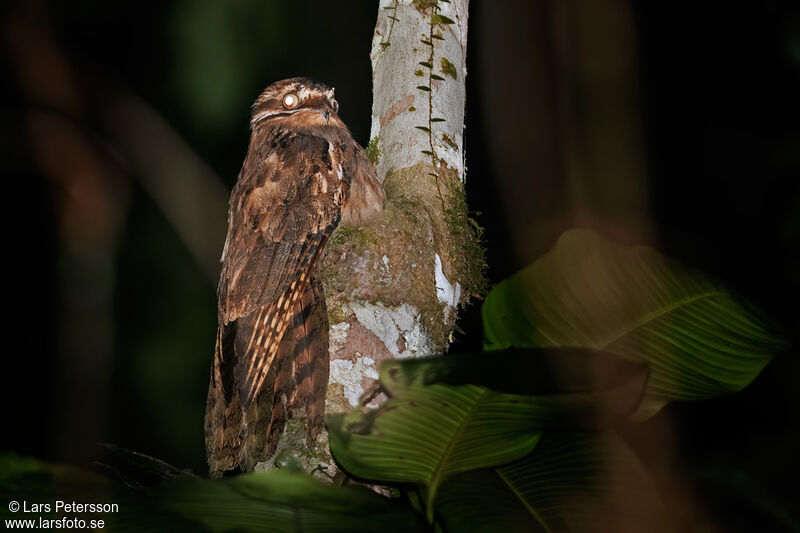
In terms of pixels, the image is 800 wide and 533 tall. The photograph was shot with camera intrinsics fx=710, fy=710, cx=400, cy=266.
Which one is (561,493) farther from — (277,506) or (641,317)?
(277,506)

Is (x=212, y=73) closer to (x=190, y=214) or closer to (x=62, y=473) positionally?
(x=190, y=214)

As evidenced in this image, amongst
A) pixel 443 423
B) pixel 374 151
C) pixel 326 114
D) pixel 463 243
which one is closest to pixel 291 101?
pixel 326 114

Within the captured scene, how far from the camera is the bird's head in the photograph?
314 centimetres

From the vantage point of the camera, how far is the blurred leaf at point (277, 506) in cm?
91

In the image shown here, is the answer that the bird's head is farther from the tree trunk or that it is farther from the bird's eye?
the tree trunk

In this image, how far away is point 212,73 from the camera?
389 centimetres

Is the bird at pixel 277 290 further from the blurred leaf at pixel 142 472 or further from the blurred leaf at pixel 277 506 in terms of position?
the blurred leaf at pixel 277 506

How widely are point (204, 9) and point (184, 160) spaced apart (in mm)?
876

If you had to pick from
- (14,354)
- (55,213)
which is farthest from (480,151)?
(14,354)

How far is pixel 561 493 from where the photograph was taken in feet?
3.58

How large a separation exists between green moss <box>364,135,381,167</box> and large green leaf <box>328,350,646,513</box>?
1.65 metres

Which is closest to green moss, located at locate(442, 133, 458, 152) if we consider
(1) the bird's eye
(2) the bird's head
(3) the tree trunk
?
(3) the tree trunk

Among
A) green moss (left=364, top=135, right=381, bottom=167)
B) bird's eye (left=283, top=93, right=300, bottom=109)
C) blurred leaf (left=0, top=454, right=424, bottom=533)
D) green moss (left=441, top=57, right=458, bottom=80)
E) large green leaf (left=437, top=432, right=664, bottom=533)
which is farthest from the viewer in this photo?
bird's eye (left=283, top=93, right=300, bottom=109)

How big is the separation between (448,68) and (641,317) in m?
1.49
